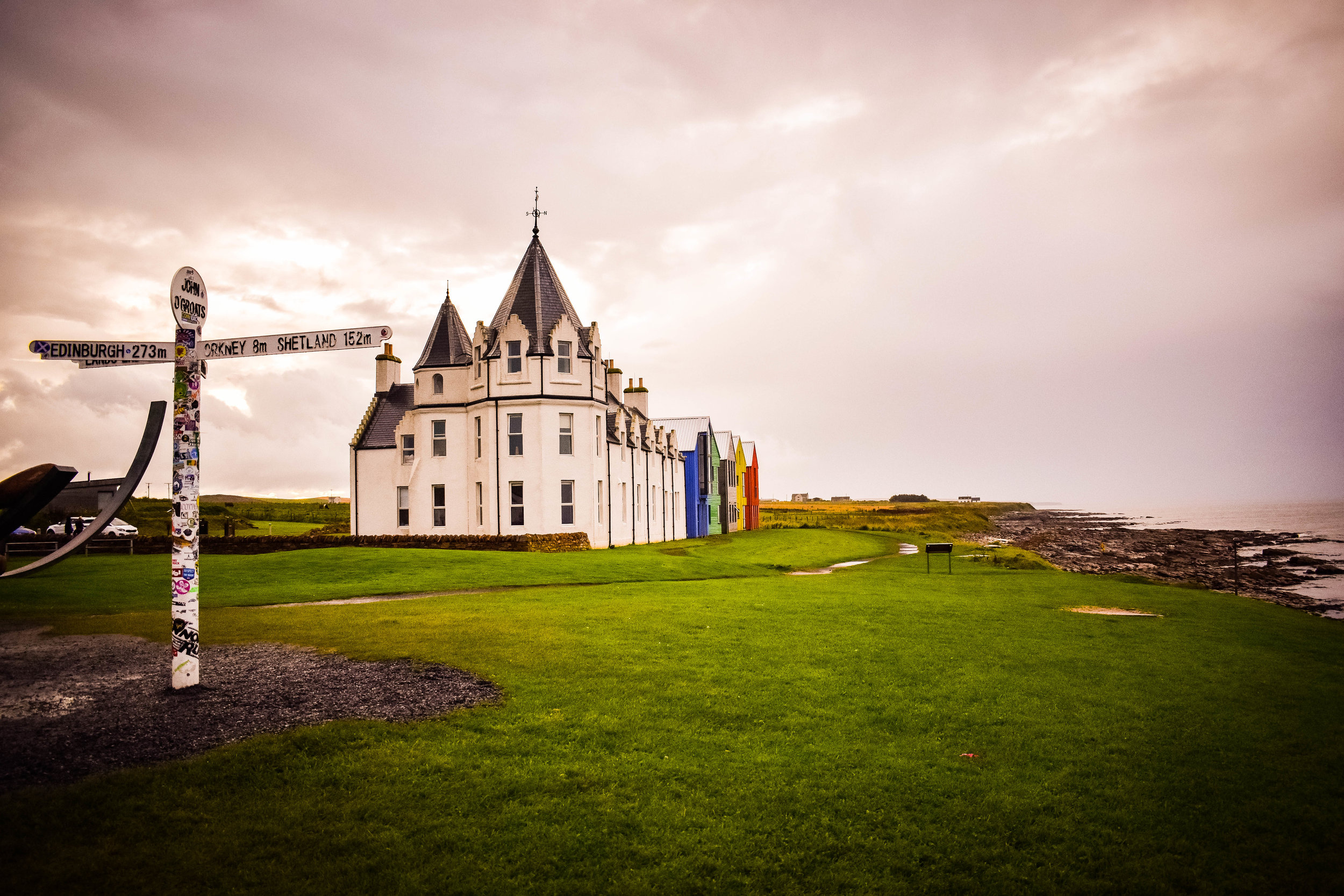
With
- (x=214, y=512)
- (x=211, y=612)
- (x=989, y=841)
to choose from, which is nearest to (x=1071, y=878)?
(x=989, y=841)

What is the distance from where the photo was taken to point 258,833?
5.64 meters

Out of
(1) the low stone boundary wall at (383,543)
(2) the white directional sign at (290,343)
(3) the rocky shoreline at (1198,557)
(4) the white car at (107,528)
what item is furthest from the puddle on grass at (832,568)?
(4) the white car at (107,528)

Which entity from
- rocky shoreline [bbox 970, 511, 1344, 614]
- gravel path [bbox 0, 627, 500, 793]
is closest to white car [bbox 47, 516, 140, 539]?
gravel path [bbox 0, 627, 500, 793]

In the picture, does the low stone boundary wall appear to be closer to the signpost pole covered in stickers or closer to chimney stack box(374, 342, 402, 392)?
chimney stack box(374, 342, 402, 392)

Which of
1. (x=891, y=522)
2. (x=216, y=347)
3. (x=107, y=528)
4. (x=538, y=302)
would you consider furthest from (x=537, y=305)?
(x=891, y=522)

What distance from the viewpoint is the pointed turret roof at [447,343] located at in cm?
4019

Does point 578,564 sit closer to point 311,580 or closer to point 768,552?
point 311,580

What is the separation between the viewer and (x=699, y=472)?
61.4 m

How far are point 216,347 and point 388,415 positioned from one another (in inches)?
1372

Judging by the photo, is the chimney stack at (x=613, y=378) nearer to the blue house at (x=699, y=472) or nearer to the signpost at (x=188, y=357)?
the blue house at (x=699, y=472)

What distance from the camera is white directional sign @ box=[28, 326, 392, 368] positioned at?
9.77m

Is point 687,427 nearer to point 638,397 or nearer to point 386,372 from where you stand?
point 638,397

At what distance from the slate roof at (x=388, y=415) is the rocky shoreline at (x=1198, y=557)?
4095cm

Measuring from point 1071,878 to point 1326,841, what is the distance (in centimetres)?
272
